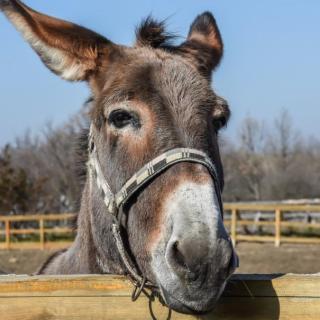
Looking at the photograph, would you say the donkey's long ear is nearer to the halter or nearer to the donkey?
the donkey

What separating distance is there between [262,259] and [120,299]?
1365cm

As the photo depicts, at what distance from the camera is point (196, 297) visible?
2223mm

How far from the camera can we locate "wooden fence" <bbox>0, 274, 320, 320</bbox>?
242 cm

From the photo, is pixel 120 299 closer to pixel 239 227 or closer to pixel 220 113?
pixel 220 113

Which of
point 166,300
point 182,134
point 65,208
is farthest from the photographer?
point 65,208

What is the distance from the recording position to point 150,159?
2.59m

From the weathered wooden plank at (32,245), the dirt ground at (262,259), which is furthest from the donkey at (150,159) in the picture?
the weathered wooden plank at (32,245)

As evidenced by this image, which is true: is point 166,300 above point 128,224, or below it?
below

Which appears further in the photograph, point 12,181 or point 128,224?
point 12,181

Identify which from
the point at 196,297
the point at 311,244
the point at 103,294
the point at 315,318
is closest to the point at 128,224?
the point at 103,294

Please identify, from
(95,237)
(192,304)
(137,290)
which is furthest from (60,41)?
(192,304)

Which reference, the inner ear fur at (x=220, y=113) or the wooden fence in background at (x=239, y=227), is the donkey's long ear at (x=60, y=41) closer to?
the inner ear fur at (x=220, y=113)

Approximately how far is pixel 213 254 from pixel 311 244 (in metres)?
16.4

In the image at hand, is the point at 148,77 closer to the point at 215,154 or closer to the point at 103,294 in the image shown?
the point at 215,154
